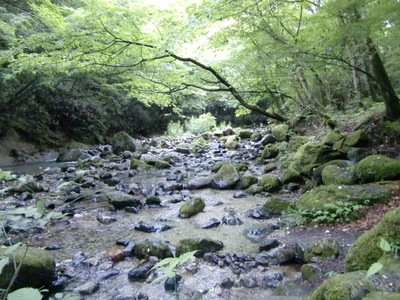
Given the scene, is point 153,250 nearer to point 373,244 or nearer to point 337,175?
point 373,244

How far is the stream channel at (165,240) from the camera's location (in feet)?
10.5

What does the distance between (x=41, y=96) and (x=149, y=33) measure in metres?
9.34

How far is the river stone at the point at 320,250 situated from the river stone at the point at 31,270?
2894 millimetres

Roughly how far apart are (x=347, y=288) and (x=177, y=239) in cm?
288

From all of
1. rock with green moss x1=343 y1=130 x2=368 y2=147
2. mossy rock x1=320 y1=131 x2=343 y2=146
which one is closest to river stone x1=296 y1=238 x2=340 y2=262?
rock with green moss x1=343 y1=130 x2=368 y2=147

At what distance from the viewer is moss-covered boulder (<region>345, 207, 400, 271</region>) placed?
2.73 meters

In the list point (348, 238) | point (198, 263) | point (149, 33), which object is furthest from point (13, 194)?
point (348, 238)

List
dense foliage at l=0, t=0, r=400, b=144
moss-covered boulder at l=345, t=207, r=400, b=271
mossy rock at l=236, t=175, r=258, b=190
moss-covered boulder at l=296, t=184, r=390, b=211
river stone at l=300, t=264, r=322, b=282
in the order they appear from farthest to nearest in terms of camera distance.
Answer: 1. mossy rock at l=236, t=175, r=258, b=190
2. dense foliage at l=0, t=0, r=400, b=144
3. moss-covered boulder at l=296, t=184, r=390, b=211
4. river stone at l=300, t=264, r=322, b=282
5. moss-covered boulder at l=345, t=207, r=400, b=271

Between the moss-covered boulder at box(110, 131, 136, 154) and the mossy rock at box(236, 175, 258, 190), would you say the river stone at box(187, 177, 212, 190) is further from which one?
the moss-covered boulder at box(110, 131, 136, 154)

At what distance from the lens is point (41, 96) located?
14.4 meters

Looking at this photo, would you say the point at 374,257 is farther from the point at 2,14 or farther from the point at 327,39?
the point at 2,14

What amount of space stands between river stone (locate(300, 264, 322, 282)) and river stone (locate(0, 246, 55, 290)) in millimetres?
2749

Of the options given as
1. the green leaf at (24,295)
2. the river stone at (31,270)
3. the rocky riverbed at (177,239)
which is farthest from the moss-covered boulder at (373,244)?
the river stone at (31,270)

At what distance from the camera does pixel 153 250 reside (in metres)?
3.96
